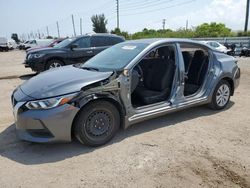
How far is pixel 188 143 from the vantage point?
4121 millimetres

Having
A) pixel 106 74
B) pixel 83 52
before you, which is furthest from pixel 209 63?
pixel 83 52

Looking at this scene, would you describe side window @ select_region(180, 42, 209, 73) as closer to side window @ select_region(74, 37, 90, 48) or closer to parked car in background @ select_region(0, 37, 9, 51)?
side window @ select_region(74, 37, 90, 48)

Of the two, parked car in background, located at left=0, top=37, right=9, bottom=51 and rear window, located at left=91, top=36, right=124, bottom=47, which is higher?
rear window, located at left=91, top=36, right=124, bottom=47

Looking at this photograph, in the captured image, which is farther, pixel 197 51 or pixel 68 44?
pixel 68 44

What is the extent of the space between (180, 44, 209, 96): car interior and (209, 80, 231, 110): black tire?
0.40 meters

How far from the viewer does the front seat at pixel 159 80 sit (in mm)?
4785

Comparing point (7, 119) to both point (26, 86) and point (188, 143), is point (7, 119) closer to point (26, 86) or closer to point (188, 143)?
A: point (26, 86)

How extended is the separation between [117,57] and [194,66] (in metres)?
1.81

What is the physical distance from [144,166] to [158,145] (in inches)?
26.4

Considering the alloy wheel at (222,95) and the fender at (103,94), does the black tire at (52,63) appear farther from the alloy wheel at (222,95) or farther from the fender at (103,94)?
the fender at (103,94)

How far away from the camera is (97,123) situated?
3967mm

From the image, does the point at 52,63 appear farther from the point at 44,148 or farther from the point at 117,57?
the point at 44,148

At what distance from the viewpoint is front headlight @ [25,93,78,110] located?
360 cm

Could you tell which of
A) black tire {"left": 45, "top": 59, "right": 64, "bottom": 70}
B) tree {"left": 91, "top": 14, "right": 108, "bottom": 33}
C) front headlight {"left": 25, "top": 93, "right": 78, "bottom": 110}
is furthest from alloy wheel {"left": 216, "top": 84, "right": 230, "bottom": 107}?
tree {"left": 91, "top": 14, "right": 108, "bottom": 33}
